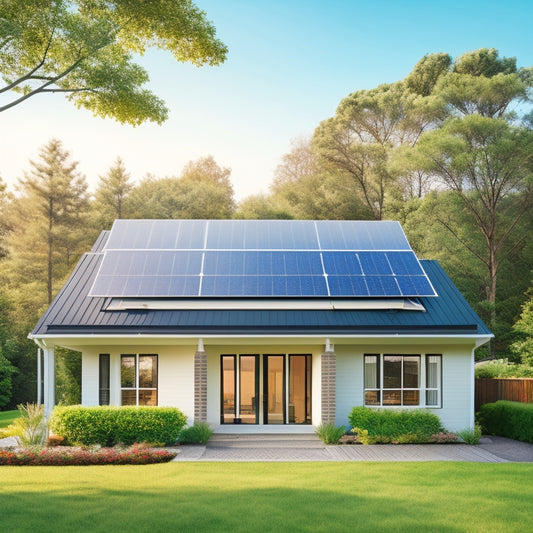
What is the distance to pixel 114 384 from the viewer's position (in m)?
19.0

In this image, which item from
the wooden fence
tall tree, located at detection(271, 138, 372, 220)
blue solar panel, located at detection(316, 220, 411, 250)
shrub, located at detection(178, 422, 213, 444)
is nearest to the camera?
shrub, located at detection(178, 422, 213, 444)

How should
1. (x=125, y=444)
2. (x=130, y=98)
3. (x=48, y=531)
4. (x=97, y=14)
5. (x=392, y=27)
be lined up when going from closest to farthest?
(x=48, y=531) < (x=97, y=14) < (x=130, y=98) < (x=125, y=444) < (x=392, y=27)

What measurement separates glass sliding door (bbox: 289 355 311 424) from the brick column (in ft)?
5.28

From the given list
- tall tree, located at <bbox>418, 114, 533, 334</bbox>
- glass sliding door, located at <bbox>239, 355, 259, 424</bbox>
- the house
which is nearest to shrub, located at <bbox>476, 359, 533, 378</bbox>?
the house

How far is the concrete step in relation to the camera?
688 inches

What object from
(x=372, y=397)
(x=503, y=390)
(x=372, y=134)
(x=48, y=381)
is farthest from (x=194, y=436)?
(x=372, y=134)

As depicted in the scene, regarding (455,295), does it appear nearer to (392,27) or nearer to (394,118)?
(392,27)

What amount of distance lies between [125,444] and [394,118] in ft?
111

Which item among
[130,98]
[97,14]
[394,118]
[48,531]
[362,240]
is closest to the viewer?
[48,531]

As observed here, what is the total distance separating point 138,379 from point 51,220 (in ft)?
97.0

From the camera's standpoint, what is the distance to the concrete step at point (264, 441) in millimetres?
17469

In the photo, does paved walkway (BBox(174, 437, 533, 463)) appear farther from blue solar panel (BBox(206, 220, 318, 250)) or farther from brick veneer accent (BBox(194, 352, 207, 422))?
blue solar panel (BBox(206, 220, 318, 250))

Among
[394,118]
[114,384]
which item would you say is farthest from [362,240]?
[394,118]

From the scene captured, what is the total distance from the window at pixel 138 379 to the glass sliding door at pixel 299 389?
3.98 metres
